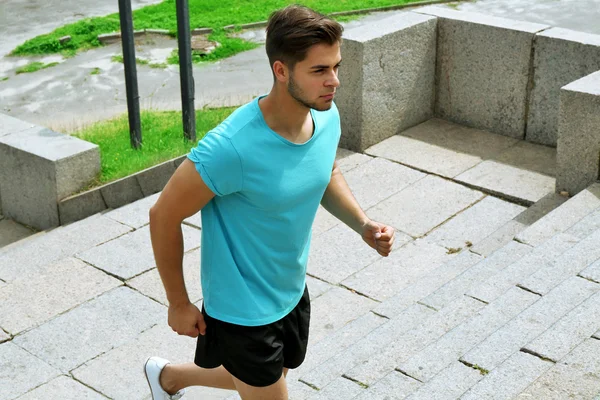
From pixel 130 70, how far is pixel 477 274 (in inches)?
178

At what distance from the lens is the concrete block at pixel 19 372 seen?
5.11m

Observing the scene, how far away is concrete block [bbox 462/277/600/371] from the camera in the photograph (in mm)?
4359

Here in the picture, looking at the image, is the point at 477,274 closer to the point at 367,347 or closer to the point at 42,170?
the point at 367,347

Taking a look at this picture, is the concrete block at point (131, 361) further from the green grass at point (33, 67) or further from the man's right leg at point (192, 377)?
the green grass at point (33, 67)

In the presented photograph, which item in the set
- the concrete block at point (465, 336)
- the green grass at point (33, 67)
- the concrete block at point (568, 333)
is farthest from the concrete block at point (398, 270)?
the green grass at point (33, 67)

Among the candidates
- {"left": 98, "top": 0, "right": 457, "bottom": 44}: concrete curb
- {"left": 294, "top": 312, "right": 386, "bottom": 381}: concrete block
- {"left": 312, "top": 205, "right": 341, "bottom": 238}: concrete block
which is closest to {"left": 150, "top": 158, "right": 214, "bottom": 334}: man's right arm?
{"left": 294, "top": 312, "right": 386, "bottom": 381}: concrete block

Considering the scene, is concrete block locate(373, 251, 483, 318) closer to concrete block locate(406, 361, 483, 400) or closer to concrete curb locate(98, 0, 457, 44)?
concrete block locate(406, 361, 483, 400)

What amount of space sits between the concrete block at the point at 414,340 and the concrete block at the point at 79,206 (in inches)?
151

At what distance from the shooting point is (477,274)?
5.66m

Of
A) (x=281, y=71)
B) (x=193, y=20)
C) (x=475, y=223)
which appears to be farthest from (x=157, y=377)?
(x=193, y=20)

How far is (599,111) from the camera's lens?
6625mm

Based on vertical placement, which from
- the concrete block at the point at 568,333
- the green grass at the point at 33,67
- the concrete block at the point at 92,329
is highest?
the concrete block at the point at 568,333

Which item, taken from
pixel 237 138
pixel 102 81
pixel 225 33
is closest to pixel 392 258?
pixel 237 138

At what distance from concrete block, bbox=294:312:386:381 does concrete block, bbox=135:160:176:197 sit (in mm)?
3240
